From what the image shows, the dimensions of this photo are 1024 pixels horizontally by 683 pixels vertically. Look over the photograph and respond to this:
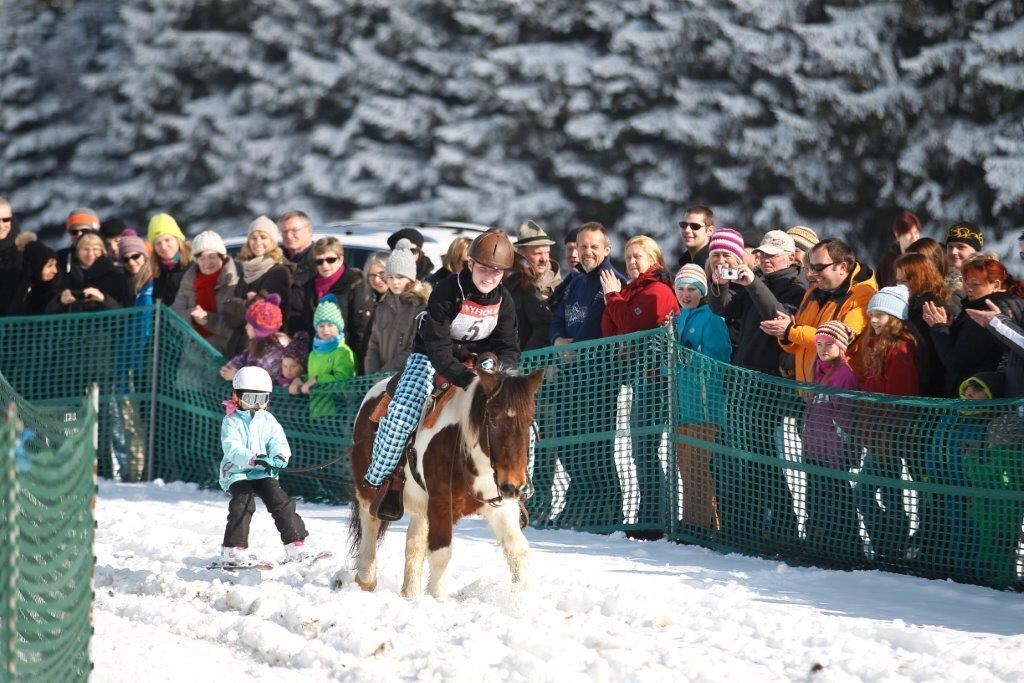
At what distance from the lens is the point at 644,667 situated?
8367mm

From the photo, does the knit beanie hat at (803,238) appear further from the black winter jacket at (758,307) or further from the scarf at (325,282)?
the scarf at (325,282)

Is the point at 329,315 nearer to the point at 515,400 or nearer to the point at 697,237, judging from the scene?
the point at 697,237

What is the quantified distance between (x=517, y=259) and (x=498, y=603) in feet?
14.4

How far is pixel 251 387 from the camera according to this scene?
1105 cm

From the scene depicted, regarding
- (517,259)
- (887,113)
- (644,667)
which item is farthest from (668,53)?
(644,667)

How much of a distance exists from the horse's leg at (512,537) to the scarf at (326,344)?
4.93 meters

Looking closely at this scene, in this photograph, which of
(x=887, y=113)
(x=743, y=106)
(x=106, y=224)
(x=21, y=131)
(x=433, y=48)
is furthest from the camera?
(x=21, y=131)

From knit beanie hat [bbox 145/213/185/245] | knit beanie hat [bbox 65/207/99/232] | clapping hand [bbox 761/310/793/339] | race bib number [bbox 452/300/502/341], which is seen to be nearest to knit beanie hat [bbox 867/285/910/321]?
clapping hand [bbox 761/310/793/339]

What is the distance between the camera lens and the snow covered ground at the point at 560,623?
839cm

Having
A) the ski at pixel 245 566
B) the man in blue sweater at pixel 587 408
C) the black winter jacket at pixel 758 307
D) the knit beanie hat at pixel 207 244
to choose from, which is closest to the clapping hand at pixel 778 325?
the black winter jacket at pixel 758 307

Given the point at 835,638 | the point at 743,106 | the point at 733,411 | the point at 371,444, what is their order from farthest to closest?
1. the point at 743,106
2. the point at 733,411
3. the point at 371,444
4. the point at 835,638

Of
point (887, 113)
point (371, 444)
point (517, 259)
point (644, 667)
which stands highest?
point (887, 113)

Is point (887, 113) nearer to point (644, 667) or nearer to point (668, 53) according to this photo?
point (668, 53)

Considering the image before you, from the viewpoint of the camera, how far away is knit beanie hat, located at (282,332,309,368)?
14.5 m
